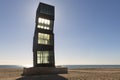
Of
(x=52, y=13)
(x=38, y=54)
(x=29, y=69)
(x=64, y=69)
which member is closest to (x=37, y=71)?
(x=29, y=69)

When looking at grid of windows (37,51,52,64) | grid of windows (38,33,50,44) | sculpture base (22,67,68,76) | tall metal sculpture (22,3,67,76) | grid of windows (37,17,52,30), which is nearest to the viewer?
sculpture base (22,67,68,76)

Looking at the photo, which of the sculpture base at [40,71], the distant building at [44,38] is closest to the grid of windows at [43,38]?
the distant building at [44,38]

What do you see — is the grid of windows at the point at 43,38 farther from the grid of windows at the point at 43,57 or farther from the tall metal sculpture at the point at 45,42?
the grid of windows at the point at 43,57

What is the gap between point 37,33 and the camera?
98.4 feet

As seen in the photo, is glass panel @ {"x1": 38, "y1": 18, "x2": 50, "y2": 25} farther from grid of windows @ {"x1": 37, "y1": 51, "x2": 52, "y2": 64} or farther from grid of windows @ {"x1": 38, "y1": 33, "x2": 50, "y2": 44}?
grid of windows @ {"x1": 37, "y1": 51, "x2": 52, "y2": 64}

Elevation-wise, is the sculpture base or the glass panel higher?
the glass panel

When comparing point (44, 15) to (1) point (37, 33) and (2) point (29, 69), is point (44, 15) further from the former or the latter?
(2) point (29, 69)

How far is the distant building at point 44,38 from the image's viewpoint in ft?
97.3

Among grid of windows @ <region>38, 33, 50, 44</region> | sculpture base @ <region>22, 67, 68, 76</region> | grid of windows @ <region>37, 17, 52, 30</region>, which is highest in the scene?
grid of windows @ <region>37, 17, 52, 30</region>

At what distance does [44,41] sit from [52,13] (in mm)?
6199

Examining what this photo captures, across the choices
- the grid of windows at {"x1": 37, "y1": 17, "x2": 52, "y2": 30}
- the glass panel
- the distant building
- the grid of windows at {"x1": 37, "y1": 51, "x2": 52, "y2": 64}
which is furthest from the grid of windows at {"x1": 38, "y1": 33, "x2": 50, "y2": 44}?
the glass panel

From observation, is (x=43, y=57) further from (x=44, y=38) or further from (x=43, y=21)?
(x=43, y=21)

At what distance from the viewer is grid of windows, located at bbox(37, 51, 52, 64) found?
97.1ft

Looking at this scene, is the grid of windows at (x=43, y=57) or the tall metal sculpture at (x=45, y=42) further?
the grid of windows at (x=43, y=57)
